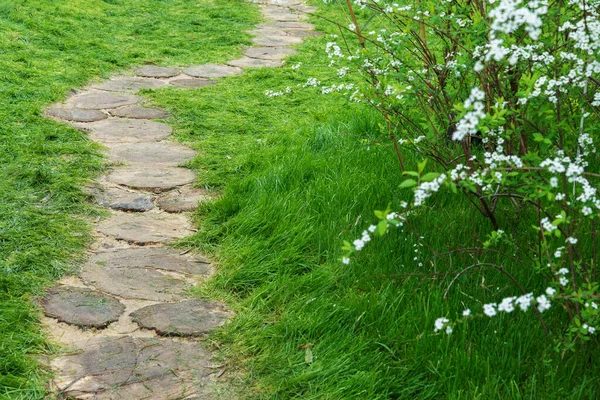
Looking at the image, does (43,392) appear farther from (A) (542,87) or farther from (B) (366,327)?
(A) (542,87)

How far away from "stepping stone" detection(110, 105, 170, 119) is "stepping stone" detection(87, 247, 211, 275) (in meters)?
2.06

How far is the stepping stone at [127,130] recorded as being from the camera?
4.91 metres

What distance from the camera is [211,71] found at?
22.5 ft

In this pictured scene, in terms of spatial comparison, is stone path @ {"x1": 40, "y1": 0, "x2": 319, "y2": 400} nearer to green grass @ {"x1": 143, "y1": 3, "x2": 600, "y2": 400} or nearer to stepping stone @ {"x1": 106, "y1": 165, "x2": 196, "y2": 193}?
stepping stone @ {"x1": 106, "y1": 165, "x2": 196, "y2": 193}

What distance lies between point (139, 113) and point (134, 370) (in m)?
3.12

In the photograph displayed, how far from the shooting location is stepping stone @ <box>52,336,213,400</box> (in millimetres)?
2498

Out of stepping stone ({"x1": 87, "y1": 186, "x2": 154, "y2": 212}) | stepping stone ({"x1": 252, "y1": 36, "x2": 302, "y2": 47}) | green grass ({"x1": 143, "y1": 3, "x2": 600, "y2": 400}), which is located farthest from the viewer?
stepping stone ({"x1": 252, "y1": 36, "x2": 302, "y2": 47})

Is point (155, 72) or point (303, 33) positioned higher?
point (303, 33)

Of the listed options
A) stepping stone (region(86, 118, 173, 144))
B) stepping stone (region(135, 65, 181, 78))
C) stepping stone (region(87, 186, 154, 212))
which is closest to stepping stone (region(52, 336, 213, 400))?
stepping stone (region(87, 186, 154, 212))

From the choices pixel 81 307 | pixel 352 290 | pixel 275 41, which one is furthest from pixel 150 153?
pixel 275 41

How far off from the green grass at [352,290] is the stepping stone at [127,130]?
57 centimetres

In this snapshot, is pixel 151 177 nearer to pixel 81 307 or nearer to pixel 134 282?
pixel 134 282

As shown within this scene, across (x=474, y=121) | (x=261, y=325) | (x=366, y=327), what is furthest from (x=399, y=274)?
(x=474, y=121)

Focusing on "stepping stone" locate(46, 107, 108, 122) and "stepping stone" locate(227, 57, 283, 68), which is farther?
"stepping stone" locate(227, 57, 283, 68)
